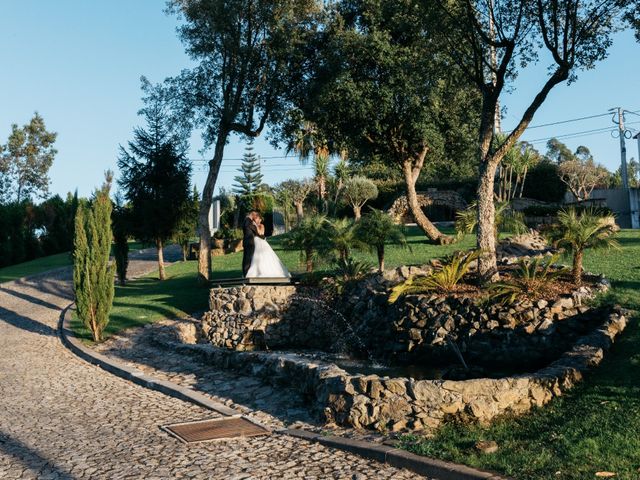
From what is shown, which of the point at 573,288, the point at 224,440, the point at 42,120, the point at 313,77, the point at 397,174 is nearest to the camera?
the point at 224,440

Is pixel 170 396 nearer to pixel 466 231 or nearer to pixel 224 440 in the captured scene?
pixel 224 440

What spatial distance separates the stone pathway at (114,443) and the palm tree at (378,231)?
6.94 m

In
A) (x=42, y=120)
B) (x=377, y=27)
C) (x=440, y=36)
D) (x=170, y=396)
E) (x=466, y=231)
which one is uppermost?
(x=42, y=120)

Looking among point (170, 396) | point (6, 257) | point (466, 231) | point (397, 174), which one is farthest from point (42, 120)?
point (170, 396)

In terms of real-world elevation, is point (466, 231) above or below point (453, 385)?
above

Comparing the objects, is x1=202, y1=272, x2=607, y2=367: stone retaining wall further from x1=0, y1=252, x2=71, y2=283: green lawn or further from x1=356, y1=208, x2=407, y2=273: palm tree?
x1=0, y1=252, x2=71, y2=283: green lawn

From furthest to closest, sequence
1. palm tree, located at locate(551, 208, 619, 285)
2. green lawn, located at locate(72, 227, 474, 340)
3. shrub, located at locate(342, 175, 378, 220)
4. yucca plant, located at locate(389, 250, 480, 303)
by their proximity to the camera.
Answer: shrub, located at locate(342, 175, 378, 220) → green lawn, located at locate(72, 227, 474, 340) → yucca plant, located at locate(389, 250, 480, 303) → palm tree, located at locate(551, 208, 619, 285)

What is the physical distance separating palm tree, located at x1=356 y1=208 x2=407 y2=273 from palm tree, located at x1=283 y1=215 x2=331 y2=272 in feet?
3.27

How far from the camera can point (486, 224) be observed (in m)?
12.6

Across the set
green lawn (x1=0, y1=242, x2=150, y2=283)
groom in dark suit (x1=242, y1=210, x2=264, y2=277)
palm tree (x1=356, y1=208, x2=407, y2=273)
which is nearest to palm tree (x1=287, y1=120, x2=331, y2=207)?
groom in dark suit (x1=242, y1=210, x2=264, y2=277)

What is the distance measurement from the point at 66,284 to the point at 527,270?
21807mm

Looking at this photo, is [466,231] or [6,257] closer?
[466,231]

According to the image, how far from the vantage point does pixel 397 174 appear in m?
47.9

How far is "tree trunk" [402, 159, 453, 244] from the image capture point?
2291 centimetres
